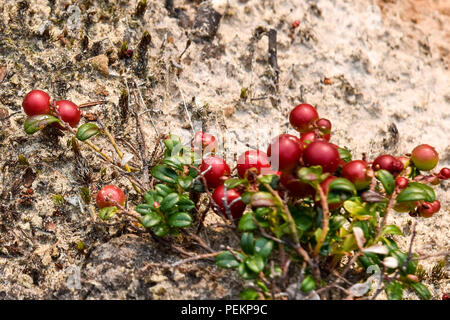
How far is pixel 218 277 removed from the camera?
285 cm

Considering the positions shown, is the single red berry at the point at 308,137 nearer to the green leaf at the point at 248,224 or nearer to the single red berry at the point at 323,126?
the single red berry at the point at 323,126

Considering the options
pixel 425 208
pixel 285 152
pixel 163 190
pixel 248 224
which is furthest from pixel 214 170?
pixel 425 208

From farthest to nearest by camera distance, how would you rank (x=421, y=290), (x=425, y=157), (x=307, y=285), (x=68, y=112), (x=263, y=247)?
1. (x=68, y=112)
2. (x=425, y=157)
3. (x=421, y=290)
4. (x=263, y=247)
5. (x=307, y=285)

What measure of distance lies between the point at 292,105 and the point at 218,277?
1.78m

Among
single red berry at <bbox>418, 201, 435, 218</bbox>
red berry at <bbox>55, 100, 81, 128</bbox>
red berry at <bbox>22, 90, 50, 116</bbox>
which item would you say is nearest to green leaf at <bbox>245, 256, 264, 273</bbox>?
single red berry at <bbox>418, 201, 435, 218</bbox>

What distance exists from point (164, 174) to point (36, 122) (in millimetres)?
958

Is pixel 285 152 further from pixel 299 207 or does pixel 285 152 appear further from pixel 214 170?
pixel 214 170

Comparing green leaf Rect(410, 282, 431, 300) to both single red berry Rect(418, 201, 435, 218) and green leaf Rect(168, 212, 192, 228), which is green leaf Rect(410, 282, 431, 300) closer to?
single red berry Rect(418, 201, 435, 218)

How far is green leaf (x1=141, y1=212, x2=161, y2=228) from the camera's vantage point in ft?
8.96

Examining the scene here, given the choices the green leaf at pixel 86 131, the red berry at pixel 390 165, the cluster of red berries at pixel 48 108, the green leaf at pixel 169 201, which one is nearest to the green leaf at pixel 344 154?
the red berry at pixel 390 165

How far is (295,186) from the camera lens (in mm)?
2635

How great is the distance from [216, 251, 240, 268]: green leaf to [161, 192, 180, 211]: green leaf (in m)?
0.41
